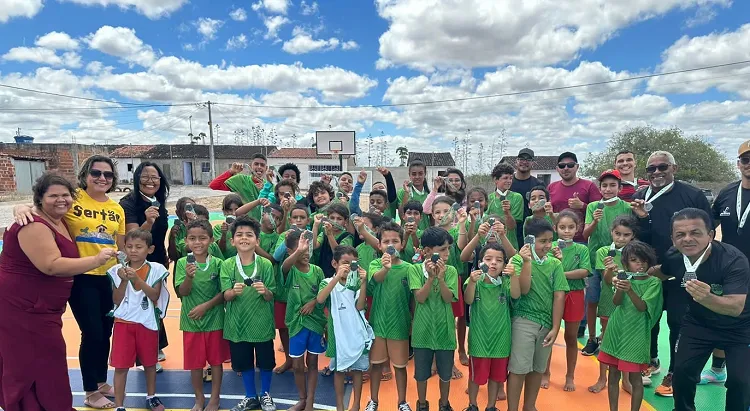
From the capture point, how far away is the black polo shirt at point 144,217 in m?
4.20

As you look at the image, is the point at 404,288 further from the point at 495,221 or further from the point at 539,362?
the point at 539,362

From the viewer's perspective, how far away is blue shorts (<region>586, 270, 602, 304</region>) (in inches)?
172

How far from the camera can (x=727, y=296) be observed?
2.87m

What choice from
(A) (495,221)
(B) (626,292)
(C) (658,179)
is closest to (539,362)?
(B) (626,292)

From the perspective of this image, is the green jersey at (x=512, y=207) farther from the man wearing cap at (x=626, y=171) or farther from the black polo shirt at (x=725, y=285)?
the black polo shirt at (x=725, y=285)

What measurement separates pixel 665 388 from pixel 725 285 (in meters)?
1.53

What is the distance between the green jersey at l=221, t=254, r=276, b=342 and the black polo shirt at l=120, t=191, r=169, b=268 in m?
1.27

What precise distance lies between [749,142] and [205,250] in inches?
193

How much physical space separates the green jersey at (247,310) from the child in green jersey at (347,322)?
0.52 metres

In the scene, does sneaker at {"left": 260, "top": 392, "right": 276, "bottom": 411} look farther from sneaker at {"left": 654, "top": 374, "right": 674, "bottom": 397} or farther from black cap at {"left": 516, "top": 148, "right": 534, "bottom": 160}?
black cap at {"left": 516, "top": 148, "right": 534, "bottom": 160}

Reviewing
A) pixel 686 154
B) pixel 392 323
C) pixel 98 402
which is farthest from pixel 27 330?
pixel 686 154

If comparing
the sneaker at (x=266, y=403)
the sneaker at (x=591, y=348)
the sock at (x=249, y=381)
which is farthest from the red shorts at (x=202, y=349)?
the sneaker at (x=591, y=348)

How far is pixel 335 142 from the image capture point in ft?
99.2

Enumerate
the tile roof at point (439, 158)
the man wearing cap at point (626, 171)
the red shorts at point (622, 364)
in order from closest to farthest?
the red shorts at point (622, 364) → the man wearing cap at point (626, 171) → the tile roof at point (439, 158)
